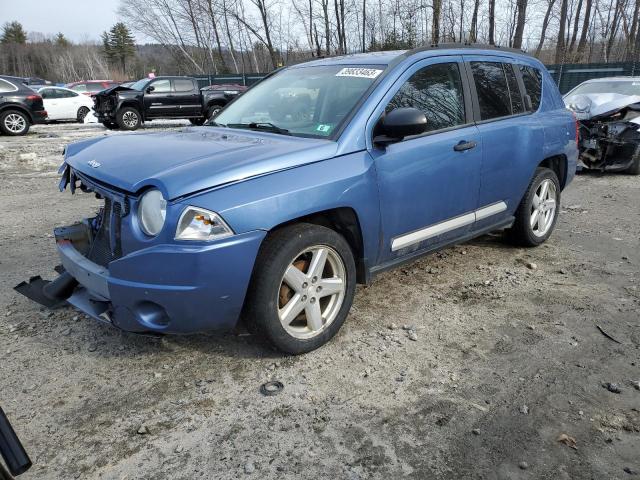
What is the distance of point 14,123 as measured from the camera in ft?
48.4

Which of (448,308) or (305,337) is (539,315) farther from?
(305,337)

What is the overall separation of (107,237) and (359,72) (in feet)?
6.70

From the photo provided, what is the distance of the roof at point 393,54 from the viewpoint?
3.63 meters

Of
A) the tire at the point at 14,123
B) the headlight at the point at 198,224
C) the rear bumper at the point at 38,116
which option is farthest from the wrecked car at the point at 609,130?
the tire at the point at 14,123

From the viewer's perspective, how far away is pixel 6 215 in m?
6.32

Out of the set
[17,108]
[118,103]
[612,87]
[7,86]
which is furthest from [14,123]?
[612,87]

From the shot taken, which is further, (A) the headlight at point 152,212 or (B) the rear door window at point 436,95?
(B) the rear door window at point 436,95

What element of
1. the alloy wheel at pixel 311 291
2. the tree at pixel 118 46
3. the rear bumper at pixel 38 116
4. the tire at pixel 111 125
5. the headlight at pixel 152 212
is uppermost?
the tree at pixel 118 46

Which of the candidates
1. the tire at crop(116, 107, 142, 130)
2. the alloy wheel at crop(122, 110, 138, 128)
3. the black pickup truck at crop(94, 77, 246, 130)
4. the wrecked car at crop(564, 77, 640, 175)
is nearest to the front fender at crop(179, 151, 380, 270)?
the wrecked car at crop(564, 77, 640, 175)

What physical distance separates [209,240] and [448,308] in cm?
203

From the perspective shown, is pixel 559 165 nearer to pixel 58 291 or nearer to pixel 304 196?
pixel 304 196

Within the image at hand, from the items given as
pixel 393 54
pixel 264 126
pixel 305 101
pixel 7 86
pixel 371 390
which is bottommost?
pixel 371 390

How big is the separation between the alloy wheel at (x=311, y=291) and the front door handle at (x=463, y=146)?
1.31 metres

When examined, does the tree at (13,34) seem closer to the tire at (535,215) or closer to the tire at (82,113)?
the tire at (82,113)
